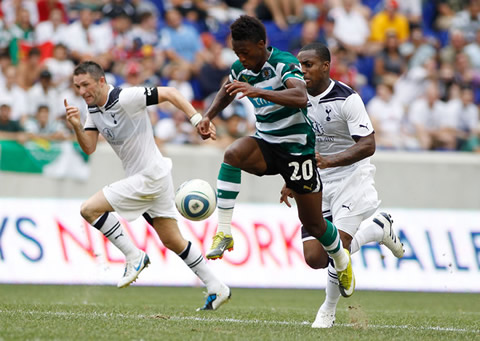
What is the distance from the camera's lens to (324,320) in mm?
7891

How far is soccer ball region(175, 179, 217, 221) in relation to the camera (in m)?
8.04

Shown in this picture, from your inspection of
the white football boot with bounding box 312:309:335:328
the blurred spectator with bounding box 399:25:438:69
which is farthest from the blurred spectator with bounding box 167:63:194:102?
the white football boot with bounding box 312:309:335:328

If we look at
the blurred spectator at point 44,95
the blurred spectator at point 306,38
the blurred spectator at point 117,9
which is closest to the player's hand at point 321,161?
the blurred spectator at point 44,95

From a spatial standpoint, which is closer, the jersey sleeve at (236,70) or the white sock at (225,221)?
the jersey sleeve at (236,70)

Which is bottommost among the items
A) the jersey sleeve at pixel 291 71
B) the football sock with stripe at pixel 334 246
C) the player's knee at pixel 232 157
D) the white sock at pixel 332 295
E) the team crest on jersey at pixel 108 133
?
the white sock at pixel 332 295

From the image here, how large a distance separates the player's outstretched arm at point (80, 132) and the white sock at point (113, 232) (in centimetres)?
75

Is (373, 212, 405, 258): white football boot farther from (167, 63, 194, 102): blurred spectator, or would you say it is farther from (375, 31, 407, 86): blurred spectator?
(375, 31, 407, 86): blurred spectator

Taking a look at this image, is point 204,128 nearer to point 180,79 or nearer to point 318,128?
point 318,128

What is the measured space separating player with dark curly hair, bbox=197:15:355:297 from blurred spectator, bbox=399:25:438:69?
424 inches

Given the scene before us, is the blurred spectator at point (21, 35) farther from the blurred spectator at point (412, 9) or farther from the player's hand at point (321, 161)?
the player's hand at point (321, 161)

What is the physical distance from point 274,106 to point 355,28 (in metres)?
11.5

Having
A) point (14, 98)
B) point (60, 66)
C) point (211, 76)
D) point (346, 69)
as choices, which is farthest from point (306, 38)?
point (14, 98)

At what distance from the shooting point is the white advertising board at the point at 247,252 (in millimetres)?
12844

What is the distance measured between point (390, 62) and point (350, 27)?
4.99 feet
